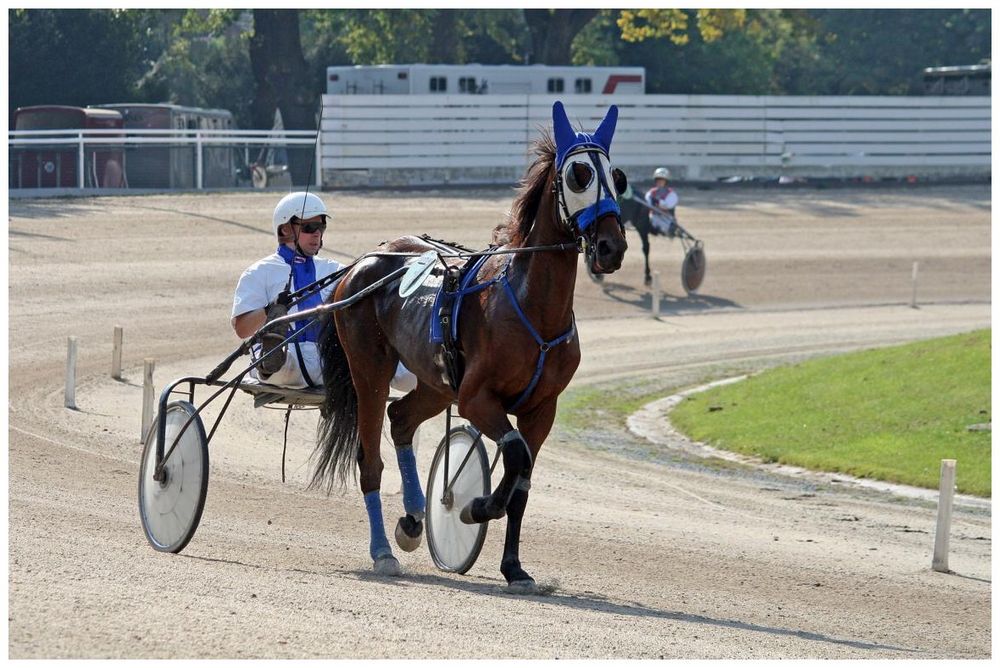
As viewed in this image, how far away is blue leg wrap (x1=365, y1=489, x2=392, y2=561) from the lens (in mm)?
7555

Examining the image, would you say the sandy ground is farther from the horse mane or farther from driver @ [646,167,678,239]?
the horse mane

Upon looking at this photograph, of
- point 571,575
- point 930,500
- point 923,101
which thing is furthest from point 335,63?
point 571,575

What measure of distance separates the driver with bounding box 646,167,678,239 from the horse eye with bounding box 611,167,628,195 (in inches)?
650

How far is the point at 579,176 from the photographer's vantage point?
21.4ft

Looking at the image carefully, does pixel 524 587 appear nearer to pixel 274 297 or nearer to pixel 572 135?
pixel 572 135

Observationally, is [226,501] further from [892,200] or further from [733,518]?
[892,200]

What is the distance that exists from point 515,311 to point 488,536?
→ 8.64ft

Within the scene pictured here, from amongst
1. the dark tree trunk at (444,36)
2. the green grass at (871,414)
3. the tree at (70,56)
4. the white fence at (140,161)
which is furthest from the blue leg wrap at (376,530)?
the dark tree trunk at (444,36)

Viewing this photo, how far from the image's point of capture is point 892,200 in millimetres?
31391

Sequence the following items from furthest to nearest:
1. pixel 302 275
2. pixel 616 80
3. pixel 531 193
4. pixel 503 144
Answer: pixel 616 80 < pixel 503 144 < pixel 302 275 < pixel 531 193

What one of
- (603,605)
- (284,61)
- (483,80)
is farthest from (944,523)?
(284,61)

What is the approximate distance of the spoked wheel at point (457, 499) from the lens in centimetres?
749

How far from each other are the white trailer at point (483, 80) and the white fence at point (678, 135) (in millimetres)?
3090

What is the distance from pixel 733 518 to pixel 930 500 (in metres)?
1.97
